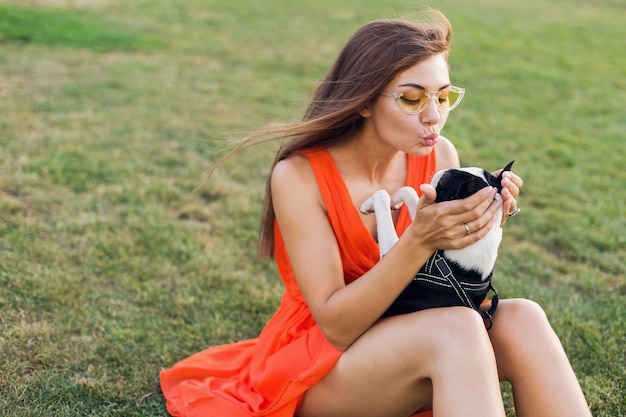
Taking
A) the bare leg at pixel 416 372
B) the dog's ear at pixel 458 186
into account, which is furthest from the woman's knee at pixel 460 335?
the dog's ear at pixel 458 186

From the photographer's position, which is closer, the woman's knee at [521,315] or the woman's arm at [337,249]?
the woman's arm at [337,249]

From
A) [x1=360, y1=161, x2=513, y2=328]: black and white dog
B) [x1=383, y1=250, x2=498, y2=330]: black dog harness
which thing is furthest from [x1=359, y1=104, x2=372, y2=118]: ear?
[x1=383, y1=250, x2=498, y2=330]: black dog harness

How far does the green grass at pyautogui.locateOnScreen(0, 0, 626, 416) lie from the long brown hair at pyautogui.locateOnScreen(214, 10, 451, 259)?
102 centimetres

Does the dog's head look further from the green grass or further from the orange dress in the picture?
the green grass

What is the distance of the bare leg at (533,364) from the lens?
2.23 metres

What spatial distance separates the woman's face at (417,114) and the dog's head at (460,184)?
0.64ft

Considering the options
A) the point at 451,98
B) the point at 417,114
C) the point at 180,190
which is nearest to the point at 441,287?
the point at 417,114

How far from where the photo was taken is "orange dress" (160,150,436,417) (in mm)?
2521

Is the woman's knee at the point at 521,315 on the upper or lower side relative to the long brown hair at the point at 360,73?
lower

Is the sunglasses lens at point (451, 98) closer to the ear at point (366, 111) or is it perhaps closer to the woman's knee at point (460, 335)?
the ear at point (366, 111)

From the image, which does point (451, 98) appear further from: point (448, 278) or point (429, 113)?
point (448, 278)

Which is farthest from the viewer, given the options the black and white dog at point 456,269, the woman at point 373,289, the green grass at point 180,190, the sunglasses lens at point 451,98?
the green grass at point 180,190

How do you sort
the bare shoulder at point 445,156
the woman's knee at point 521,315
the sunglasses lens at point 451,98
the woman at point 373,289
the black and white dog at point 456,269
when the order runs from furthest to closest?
the bare shoulder at point 445,156 → the sunglasses lens at point 451,98 → the woman's knee at point 521,315 → the black and white dog at point 456,269 → the woman at point 373,289

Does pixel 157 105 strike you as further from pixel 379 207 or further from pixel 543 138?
pixel 379 207
